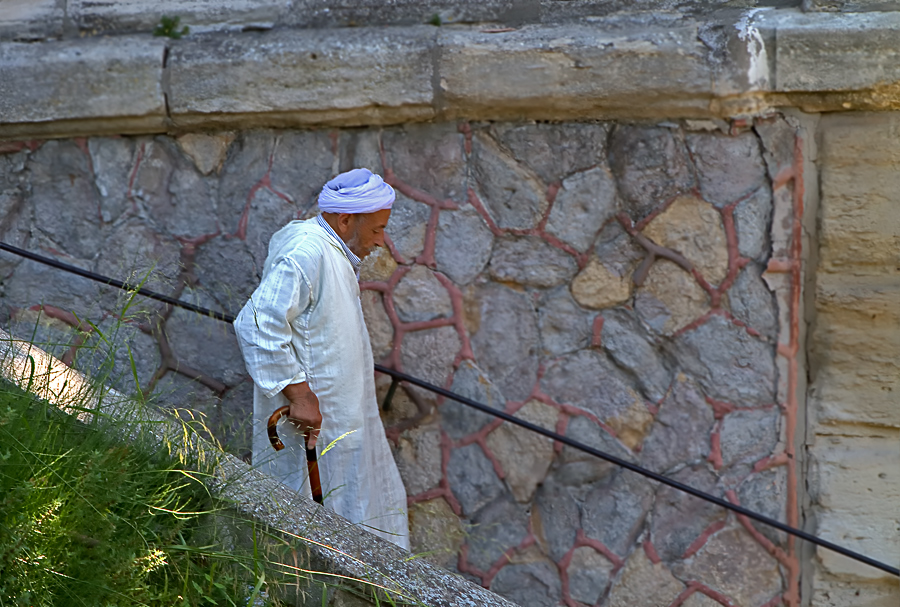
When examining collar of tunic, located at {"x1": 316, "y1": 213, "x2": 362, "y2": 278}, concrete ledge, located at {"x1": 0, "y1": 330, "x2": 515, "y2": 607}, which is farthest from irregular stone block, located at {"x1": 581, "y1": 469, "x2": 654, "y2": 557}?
concrete ledge, located at {"x1": 0, "y1": 330, "x2": 515, "y2": 607}

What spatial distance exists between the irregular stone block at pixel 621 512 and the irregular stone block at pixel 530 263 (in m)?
0.71

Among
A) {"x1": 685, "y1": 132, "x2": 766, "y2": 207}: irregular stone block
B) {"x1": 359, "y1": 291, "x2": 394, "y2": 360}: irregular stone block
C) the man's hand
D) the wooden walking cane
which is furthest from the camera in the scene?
{"x1": 359, "y1": 291, "x2": 394, "y2": 360}: irregular stone block

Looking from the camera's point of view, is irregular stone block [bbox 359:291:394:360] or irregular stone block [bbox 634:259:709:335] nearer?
irregular stone block [bbox 634:259:709:335]

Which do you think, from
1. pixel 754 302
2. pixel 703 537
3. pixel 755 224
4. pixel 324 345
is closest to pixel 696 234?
pixel 755 224

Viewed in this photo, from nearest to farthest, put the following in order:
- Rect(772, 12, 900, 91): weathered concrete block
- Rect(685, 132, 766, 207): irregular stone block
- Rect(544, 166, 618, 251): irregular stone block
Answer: Rect(772, 12, 900, 91): weathered concrete block, Rect(685, 132, 766, 207): irregular stone block, Rect(544, 166, 618, 251): irregular stone block

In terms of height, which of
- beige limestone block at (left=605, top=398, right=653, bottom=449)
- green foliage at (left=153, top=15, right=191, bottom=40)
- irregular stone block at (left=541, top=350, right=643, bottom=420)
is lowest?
beige limestone block at (left=605, top=398, right=653, bottom=449)

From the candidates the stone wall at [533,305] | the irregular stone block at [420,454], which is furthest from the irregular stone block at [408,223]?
the irregular stone block at [420,454]

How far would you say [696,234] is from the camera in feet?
10.5

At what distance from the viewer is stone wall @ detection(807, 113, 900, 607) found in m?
3.09

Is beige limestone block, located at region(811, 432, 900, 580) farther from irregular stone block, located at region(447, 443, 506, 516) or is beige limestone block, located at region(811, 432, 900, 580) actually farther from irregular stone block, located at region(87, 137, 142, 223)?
irregular stone block, located at region(87, 137, 142, 223)

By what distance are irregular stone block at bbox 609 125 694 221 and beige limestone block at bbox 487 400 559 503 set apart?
2.44ft

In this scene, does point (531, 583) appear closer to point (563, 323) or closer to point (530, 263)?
point (563, 323)

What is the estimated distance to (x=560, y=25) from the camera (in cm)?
320

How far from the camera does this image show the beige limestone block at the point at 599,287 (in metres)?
3.27
